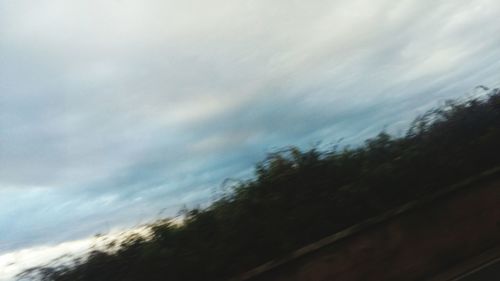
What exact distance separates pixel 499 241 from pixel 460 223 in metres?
0.75

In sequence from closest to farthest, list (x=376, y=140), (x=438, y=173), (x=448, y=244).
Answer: (x=448, y=244) < (x=438, y=173) < (x=376, y=140)

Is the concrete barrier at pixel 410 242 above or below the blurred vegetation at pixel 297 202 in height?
below

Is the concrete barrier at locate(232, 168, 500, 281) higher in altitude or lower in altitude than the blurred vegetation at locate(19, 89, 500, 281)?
lower

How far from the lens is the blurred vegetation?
8.00 m

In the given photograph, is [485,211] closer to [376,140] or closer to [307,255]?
[376,140]

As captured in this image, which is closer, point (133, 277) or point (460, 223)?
point (133, 277)

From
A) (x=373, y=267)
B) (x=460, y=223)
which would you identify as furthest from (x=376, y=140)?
(x=373, y=267)

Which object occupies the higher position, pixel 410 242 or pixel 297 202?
pixel 297 202

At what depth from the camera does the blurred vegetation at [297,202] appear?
8000 mm

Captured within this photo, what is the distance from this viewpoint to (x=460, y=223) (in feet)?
28.3

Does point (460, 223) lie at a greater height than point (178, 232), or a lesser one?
lesser

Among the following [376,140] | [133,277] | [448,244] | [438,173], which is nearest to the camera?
[133,277]

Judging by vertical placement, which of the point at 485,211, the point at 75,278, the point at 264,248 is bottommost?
the point at 485,211

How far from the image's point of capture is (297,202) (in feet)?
29.2
